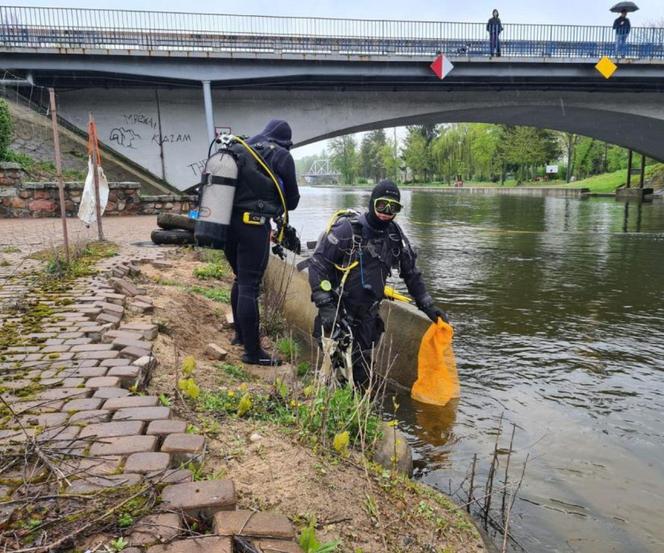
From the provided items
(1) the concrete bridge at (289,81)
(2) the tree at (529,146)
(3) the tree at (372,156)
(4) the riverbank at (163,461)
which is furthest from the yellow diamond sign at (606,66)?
Result: (3) the tree at (372,156)


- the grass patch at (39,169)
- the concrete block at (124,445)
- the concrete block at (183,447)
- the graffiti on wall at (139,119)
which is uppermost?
the graffiti on wall at (139,119)

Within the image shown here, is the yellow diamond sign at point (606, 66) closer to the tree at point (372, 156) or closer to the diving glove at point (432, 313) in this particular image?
the diving glove at point (432, 313)

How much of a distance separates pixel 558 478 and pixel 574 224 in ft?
62.3

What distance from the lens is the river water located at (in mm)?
3285

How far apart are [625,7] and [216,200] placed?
2374cm

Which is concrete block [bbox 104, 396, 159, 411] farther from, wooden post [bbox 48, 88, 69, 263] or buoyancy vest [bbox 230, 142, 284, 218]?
wooden post [bbox 48, 88, 69, 263]

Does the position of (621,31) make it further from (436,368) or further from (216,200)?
(216,200)

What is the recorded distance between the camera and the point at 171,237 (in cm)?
980

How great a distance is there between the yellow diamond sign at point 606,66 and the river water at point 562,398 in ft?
36.9

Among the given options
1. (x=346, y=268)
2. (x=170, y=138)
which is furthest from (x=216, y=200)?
(x=170, y=138)

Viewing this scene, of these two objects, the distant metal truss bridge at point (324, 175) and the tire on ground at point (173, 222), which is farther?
the distant metal truss bridge at point (324, 175)

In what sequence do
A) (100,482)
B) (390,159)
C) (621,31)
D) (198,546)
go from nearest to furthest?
1. (198,546)
2. (100,482)
3. (621,31)
4. (390,159)

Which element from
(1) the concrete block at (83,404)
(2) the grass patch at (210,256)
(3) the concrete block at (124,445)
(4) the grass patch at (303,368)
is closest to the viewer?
(3) the concrete block at (124,445)

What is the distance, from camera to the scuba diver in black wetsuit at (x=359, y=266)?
4.03 meters
